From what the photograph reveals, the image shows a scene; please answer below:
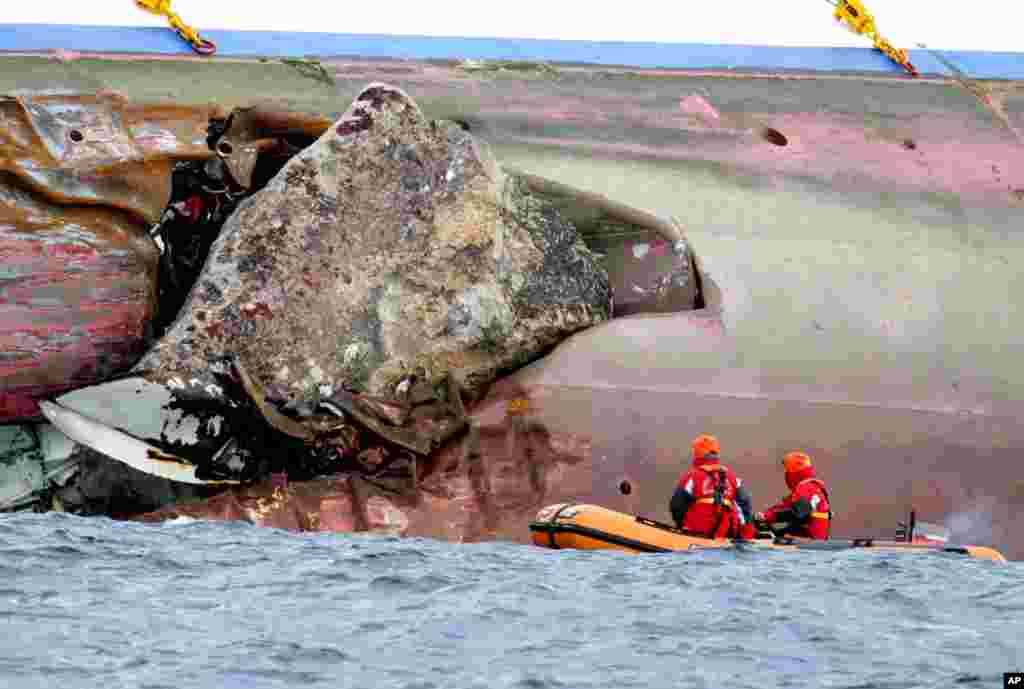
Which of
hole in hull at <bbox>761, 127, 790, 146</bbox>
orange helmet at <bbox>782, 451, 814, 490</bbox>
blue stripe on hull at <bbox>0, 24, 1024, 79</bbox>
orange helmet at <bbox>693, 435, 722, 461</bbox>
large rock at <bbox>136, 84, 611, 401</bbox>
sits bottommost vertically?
orange helmet at <bbox>782, 451, 814, 490</bbox>

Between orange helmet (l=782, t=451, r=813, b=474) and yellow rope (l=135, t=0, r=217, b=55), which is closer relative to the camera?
orange helmet (l=782, t=451, r=813, b=474)

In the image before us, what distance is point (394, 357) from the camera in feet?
60.1

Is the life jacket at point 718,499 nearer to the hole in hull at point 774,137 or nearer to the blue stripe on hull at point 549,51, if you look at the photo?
the hole in hull at point 774,137

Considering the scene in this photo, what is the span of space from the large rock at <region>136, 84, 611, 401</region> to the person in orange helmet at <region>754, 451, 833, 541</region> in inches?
87.9

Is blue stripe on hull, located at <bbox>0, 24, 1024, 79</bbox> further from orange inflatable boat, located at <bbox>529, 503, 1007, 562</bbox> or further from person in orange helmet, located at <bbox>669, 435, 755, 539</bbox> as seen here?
orange inflatable boat, located at <bbox>529, 503, 1007, 562</bbox>

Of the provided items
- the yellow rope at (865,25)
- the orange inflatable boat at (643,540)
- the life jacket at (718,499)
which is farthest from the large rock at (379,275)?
the yellow rope at (865,25)

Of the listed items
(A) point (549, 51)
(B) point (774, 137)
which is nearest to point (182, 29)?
(A) point (549, 51)

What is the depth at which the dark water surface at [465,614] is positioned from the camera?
12.8 metres

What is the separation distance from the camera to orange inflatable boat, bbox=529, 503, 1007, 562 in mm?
17203

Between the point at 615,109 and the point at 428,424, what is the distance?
3577 millimetres

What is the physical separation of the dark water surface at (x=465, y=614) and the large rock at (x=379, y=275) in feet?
4.71

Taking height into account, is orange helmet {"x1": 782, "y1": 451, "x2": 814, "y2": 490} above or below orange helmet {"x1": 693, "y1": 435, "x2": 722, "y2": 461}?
below

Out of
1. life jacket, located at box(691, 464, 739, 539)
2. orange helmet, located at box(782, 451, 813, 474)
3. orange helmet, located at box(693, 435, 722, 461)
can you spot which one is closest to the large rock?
orange helmet, located at box(693, 435, 722, 461)

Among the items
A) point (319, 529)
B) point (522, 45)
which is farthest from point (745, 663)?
point (522, 45)
